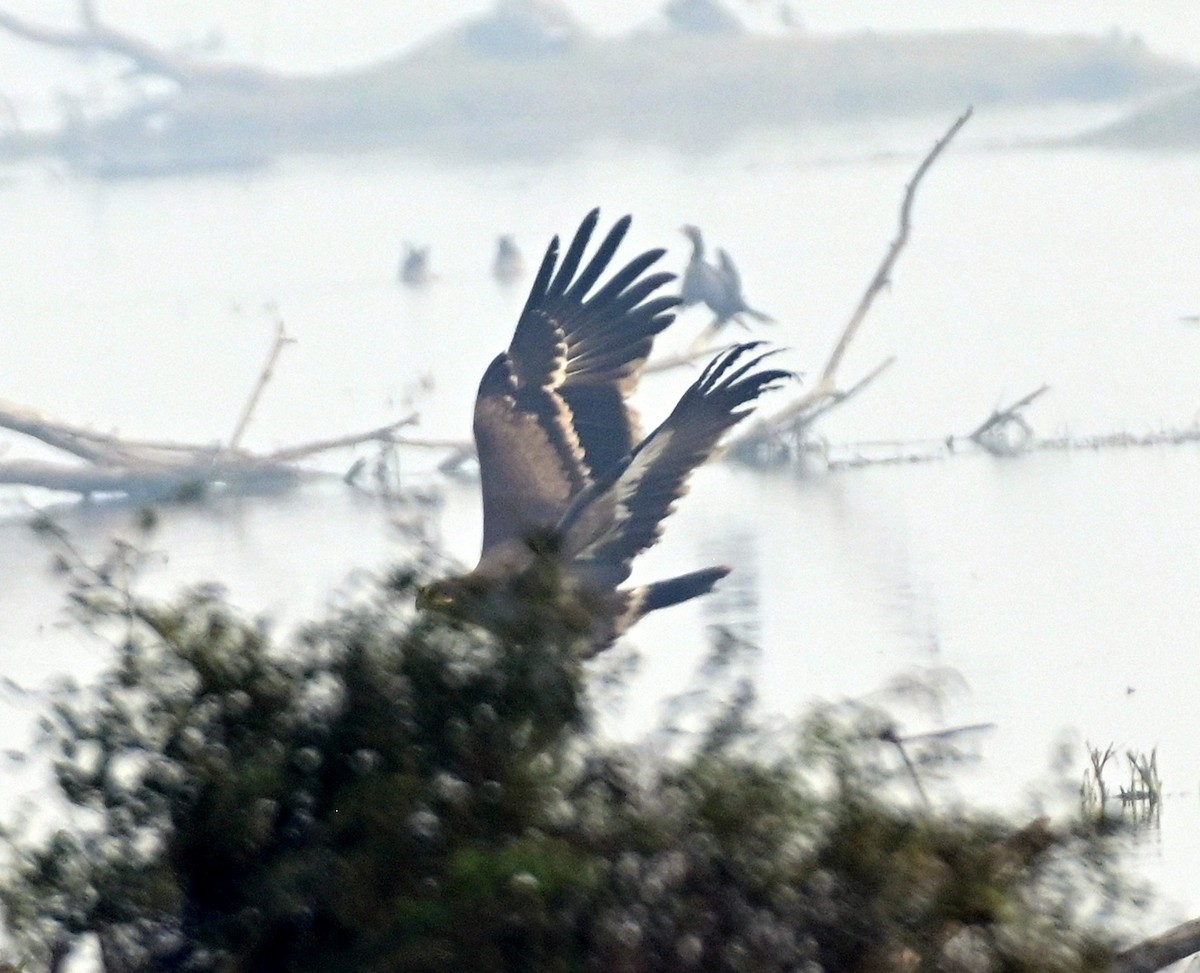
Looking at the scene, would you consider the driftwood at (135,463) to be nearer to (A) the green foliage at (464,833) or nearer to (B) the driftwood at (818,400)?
(B) the driftwood at (818,400)

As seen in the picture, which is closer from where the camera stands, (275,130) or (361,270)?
(361,270)

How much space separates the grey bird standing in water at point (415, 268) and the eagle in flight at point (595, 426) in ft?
19.4

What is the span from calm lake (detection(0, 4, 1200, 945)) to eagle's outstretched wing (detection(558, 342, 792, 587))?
293mm

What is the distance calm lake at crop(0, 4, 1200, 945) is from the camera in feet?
17.1

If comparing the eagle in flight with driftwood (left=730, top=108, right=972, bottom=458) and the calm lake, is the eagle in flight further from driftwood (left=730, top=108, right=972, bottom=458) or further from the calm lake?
driftwood (left=730, top=108, right=972, bottom=458)

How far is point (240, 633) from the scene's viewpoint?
2.08 metres

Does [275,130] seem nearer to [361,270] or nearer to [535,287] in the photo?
[361,270]

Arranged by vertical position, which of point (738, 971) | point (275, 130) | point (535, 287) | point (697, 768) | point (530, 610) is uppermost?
point (275, 130)

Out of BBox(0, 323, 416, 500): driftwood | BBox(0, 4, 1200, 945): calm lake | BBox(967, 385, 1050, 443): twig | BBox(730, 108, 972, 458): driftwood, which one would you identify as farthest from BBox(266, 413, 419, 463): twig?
BBox(967, 385, 1050, 443): twig

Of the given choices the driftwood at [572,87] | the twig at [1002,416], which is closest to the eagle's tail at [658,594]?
the twig at [1002,416]

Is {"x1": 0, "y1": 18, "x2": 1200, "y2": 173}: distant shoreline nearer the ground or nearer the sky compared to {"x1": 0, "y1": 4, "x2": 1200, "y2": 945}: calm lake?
nearer the sky

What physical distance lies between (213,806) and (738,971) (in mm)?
467

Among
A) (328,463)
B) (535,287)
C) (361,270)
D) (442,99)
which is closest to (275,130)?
(442,99)

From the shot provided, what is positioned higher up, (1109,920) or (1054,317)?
(1054,317)
